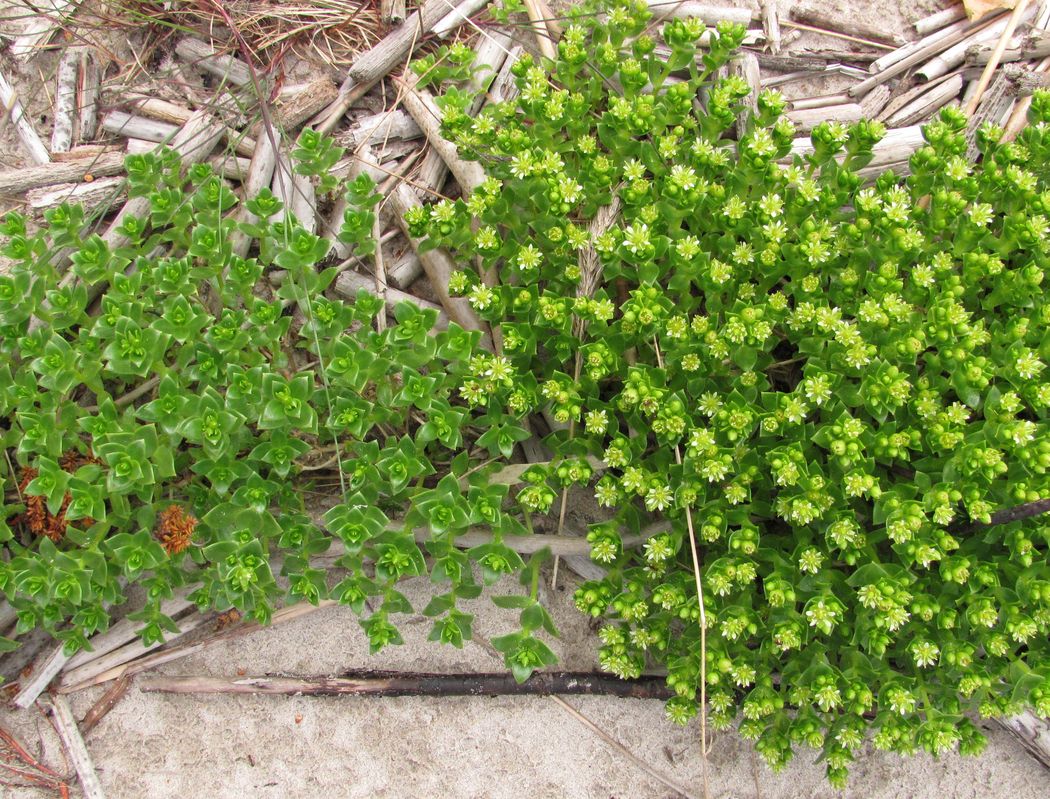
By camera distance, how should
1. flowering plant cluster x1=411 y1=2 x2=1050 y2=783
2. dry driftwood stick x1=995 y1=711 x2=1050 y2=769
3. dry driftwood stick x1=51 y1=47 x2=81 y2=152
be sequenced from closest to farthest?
flowering plant cluster x1=411 y1=2 x2=1050 y2=783, dry driftwood stick x1=995 y1=711 x2=1050 y2=769, dry driftwood stick x1=51 y1=47 x2=81 y2=152

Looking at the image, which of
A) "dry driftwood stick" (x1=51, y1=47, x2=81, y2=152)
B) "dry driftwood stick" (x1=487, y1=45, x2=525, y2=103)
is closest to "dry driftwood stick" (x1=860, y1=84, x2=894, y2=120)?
"dry driftwood stick" (x1=487, y1=45, x2=525, y2=103)

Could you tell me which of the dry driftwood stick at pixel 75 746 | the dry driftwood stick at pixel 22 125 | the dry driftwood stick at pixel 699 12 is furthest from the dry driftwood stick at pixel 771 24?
the dry driftwood stick at pixel 75 746

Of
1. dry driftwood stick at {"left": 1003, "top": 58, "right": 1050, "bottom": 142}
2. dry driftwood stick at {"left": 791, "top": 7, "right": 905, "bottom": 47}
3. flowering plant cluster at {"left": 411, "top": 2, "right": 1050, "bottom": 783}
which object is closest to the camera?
flowering plant cluster at {"left": 411, "top": 2, "right": 1050, "bottom": 783}

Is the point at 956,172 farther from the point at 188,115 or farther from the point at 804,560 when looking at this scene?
the point at 188,115

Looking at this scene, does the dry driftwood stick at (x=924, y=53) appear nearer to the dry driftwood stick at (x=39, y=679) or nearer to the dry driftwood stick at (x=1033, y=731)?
the dry driftwood stick at (x=1033, y=731)

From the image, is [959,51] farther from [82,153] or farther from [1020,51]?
[82,153]

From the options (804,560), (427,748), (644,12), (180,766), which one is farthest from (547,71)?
(180,766)

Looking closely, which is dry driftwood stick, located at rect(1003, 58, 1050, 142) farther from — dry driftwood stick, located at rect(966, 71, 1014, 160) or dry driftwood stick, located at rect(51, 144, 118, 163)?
dry driftwood stick, located at rect(51, 144, 118, 163)
